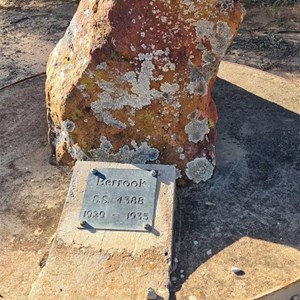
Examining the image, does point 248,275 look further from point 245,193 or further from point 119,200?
point 119,200

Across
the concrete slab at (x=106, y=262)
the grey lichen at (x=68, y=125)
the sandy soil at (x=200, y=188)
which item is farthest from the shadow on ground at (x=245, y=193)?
the grey lichen at (x=68, y=125)

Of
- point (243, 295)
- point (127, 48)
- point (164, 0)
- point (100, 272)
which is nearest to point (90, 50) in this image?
point (127, 48)

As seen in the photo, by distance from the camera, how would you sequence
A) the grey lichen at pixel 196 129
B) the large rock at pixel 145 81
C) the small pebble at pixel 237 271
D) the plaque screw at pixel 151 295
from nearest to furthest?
the plaque screw at pixel 151 295
the small pebble at pixel 237 271
the large rock at pixel 145 81
the grey lichen at pixel 196 129

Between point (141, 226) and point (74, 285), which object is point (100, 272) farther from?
point (141, 226)

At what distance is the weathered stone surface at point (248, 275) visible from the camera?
8.39 feet

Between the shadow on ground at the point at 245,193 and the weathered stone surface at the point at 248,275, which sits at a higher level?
the weathered stone surface at the point at 248,275

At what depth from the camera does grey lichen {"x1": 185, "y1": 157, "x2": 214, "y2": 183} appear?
322 centimetres

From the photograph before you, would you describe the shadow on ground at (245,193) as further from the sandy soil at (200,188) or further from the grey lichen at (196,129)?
the grey lichen at (196,129)

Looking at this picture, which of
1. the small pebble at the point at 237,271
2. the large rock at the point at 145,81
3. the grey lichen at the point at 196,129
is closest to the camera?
the small pebble at the point at 237,271

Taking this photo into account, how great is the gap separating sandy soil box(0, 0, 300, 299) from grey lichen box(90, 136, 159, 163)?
0.83 ft

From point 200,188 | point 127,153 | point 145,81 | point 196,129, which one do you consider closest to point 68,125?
point 127,153

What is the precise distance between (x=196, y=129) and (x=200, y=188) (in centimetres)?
32

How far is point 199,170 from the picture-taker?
10.6ft

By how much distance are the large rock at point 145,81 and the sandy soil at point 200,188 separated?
216 mm
